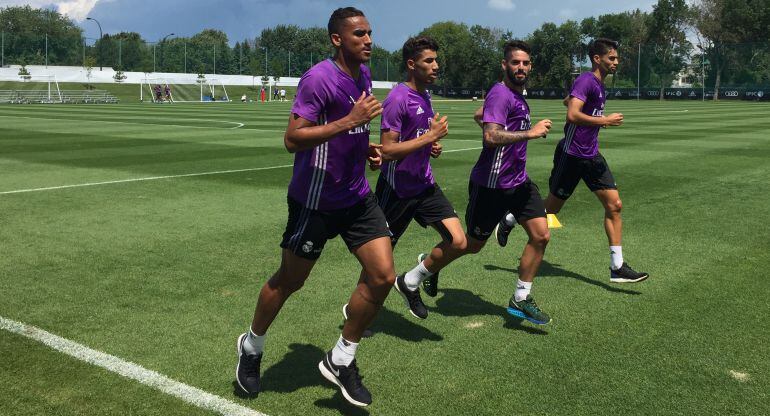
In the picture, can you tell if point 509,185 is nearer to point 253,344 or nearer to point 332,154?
point 332,154

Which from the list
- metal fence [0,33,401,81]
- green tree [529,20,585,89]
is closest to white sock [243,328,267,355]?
metal fence [0,33,401,81]

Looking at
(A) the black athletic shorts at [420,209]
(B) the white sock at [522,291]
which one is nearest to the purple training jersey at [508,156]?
(A) the black athletic shorts at [420,209]

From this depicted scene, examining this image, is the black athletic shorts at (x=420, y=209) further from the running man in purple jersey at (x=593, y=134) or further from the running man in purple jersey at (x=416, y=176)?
the running man in purple jersey at (x=593, y=134)

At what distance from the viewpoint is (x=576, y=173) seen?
6754 mm

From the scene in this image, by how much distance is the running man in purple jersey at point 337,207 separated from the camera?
3594mm

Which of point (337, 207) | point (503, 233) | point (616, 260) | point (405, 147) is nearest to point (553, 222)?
point (503, 233)

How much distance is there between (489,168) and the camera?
17.7 ft

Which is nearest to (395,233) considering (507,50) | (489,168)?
(489,168)

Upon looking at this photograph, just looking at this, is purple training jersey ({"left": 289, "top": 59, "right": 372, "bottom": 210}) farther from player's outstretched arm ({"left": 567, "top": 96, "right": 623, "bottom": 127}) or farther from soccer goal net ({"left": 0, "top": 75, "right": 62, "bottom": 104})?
soccer goal net ({"left": 0, "top": 75, "right": 62, "bottom": 104})

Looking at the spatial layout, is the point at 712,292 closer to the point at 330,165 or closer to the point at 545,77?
the point at 330,165

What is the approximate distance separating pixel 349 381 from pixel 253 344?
0.66 m

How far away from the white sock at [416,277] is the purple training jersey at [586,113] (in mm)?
2319

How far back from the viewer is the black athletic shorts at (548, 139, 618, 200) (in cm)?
655

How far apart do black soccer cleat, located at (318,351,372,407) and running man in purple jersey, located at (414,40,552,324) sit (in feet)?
5.76
